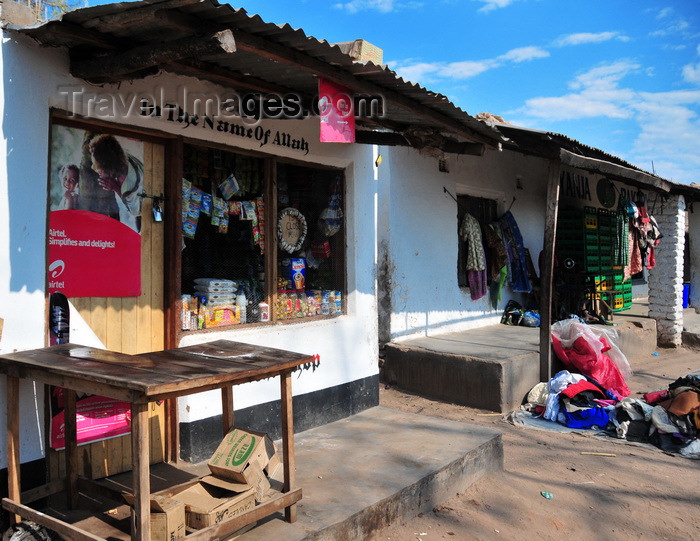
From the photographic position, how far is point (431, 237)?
8.34 metres

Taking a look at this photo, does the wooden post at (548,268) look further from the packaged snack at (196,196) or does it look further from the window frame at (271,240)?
the packaged snack at (196,196)

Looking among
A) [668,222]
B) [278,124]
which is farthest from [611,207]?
[278,124]

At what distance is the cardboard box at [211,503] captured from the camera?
2.70 meters

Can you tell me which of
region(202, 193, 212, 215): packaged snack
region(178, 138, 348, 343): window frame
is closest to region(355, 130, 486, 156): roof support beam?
region(178, 138, 348, 343): window frame

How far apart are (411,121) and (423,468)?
2.92 metres

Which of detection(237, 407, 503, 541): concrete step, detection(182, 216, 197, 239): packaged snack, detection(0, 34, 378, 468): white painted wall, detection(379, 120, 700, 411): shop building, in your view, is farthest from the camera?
detection(379, 120, 700, 411): shop building

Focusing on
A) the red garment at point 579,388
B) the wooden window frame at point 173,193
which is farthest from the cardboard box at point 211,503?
the red garment at point 579,388

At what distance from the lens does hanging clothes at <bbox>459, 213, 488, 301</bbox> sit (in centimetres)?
890

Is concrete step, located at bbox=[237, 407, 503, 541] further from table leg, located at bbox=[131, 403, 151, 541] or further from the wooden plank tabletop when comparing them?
the wooden plank tabletop

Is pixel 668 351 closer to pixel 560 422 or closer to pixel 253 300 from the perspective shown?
pixel 560 422

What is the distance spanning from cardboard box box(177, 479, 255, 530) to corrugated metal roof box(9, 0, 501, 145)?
2.36 m

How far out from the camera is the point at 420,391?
740 cm

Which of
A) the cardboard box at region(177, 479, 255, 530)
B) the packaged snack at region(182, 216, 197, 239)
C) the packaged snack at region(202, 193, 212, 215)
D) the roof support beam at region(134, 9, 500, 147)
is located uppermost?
the roof support beam at region(134, 9, 500, 147)

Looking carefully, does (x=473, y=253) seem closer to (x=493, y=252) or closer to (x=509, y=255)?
(x=493, y=252)
